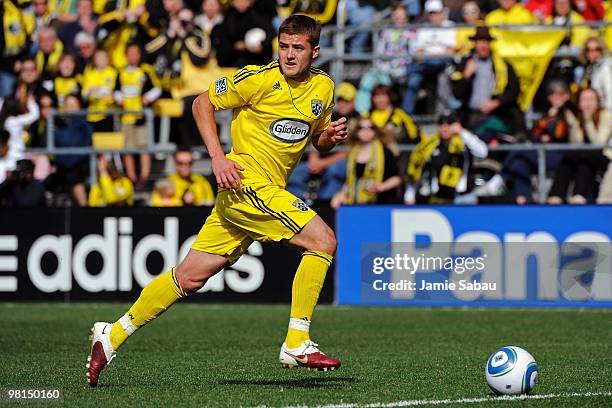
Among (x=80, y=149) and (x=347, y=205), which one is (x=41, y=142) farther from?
(x=347, y=205)

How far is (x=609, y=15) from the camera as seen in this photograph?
17906 mm

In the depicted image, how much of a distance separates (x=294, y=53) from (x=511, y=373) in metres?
2.34

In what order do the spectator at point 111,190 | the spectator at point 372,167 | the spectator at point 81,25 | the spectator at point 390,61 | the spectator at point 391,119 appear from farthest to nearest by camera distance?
the spectator at point 81,25, the spectator at point 390,61, the spectator at point 111,190, the spectator at point 391,119, the spectator at point 372,167

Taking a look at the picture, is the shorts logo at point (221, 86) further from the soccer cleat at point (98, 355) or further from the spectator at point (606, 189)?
the spectator at point (606, 189)

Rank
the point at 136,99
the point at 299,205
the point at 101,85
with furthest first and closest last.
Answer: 1. the point at 101,85
2. the point at 136,99
3. the point at 299,205

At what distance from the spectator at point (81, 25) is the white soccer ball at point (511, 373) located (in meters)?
13.9

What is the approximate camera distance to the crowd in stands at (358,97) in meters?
16.4

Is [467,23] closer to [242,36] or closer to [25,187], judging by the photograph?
[242,36]

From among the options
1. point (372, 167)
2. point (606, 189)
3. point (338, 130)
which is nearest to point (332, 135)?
point (338, 130)

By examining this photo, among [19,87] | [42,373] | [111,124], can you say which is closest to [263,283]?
[111,124]

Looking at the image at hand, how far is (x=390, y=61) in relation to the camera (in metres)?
18.2

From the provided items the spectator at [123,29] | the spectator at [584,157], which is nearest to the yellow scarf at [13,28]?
the spectator at [123,29]

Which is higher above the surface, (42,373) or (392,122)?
(392,122)

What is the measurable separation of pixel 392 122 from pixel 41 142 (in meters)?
5.54
